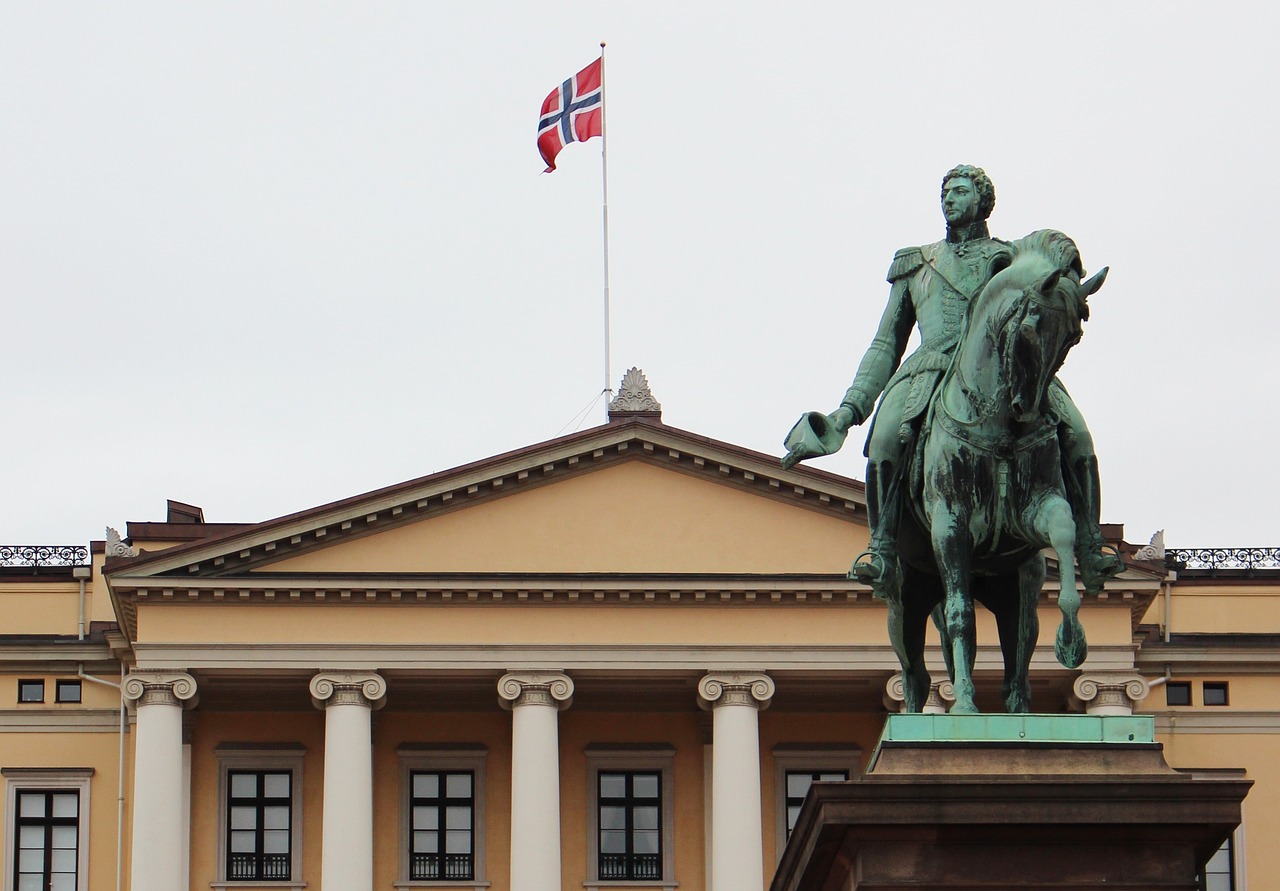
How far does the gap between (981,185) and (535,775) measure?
3735 centimetres

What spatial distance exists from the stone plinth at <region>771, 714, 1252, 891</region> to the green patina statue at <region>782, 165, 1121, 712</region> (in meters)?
0.82

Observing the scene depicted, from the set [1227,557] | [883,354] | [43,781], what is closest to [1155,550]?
[1227,557]

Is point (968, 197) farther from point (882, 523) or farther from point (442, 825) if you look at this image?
point (442, 825)

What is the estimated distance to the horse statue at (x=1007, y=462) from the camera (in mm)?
15703

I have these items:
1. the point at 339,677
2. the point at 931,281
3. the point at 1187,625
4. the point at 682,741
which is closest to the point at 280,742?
the point at 339,677

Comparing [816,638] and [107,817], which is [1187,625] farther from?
[107,817]

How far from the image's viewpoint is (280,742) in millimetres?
56656

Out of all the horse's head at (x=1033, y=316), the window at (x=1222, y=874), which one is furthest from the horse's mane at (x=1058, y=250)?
the window at (x=1222, y=874)

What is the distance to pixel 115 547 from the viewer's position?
56938 mm

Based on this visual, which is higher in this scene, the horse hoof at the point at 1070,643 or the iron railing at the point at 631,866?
the iron railing at the point at 631,866

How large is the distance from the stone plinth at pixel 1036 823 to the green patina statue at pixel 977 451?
818mm

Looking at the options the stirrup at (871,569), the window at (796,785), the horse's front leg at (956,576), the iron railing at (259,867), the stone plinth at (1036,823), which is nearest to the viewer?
the stone plinth at (1036,823)

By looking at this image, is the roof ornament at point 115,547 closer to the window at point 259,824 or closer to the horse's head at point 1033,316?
the window at point 259,824

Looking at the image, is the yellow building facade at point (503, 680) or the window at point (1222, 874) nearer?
the yellow building facade at point (503, 680)
